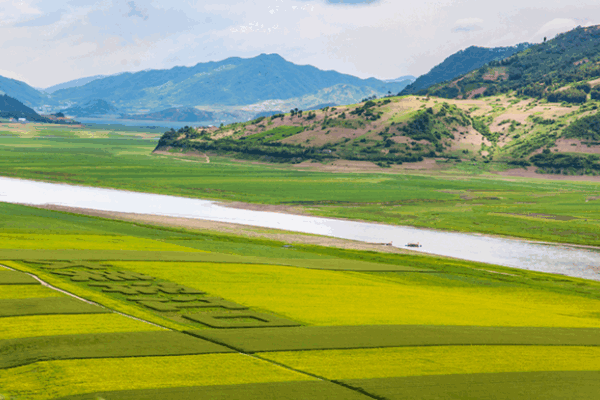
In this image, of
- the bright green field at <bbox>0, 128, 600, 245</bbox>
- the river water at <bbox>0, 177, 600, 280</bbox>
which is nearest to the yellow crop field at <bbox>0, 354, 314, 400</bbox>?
the river water at <bbox>0, 177, 600, 280</bbox>

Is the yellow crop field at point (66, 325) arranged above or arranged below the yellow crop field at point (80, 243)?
below

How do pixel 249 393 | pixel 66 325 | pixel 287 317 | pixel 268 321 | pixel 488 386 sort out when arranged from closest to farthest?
pixel 249 393
pixel 488 386
pixel 66 325
pixel 268 321
pixel 287 317

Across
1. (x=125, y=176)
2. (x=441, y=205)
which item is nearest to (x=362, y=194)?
(x=441, y=205)

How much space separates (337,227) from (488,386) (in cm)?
7211

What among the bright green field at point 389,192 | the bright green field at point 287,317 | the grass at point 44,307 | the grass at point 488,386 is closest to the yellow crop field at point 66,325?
the bright green field at point 287,317

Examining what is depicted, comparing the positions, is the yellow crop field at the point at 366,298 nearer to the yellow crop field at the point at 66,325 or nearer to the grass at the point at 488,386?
the yellow crop field at the point at 66,325

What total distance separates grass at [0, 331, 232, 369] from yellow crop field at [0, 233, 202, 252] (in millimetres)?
30943

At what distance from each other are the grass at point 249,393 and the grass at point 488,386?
164 centimetres

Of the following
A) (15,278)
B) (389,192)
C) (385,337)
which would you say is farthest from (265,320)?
(389,192)

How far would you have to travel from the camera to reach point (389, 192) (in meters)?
146

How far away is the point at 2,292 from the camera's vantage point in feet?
141

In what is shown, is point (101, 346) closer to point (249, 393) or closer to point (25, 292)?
point (249, 393)

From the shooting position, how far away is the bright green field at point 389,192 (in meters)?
109

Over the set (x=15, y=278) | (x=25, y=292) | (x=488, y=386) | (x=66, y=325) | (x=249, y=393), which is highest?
(x=15, y=278)
